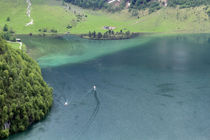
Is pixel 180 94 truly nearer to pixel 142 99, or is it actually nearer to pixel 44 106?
pixel 142 99

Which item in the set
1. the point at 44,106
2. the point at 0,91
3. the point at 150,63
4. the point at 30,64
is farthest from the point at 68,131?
the point at 150,63

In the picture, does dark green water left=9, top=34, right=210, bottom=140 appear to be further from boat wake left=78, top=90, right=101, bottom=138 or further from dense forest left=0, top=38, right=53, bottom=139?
dense forest left=0, top=38, right=53, bottom=139

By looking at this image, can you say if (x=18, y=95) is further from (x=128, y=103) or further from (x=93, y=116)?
(x=128, y=103)

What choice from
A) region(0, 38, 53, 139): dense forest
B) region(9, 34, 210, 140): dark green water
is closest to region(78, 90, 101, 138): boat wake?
region(9, 34, 210, 140): dark green water

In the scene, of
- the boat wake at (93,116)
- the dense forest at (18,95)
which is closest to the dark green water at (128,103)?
the boat wake at (93,116)

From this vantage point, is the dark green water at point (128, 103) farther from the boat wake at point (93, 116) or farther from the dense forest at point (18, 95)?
the dense forest at point (18, 95)

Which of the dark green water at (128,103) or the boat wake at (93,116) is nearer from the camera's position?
the dark green water at (128,103)
